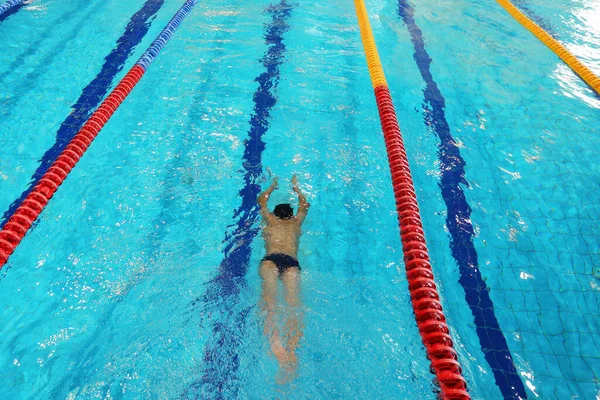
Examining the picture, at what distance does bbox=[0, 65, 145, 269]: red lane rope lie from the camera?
8.46 feet

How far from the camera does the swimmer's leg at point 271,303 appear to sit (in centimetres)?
249

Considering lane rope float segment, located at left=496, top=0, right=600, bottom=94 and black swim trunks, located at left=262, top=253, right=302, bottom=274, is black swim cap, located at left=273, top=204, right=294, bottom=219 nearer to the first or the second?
black swim trunks, located at left=262, top=253, right=302, bottom=274

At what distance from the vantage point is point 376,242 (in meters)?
3.30

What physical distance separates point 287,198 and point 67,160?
191 centimetres

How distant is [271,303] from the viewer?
8.90 ft

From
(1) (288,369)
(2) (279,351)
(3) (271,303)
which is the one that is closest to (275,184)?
(3) (271,303)

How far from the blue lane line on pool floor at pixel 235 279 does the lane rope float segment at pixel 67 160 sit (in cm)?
132

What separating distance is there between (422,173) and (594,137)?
220 cm

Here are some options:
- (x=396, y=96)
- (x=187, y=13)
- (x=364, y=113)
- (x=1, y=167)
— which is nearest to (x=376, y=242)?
(x=364, y=113)

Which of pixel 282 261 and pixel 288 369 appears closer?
pixel 288 369

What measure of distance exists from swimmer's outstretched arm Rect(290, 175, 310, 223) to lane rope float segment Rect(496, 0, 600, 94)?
4.25 m

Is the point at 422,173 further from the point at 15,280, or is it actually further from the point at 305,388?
the point at 15,280

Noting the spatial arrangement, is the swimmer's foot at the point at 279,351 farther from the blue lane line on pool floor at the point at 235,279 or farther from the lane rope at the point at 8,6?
the lane rope at the point at 8,6

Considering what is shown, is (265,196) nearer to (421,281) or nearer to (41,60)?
(421,281)
